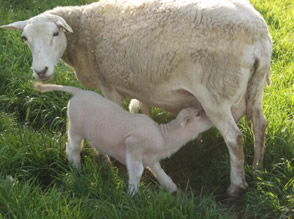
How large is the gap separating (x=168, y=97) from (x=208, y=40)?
2.10 feet

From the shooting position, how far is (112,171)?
3.46 metres

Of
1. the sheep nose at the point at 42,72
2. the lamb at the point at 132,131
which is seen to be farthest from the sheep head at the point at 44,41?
the lamb at the point at 132,131

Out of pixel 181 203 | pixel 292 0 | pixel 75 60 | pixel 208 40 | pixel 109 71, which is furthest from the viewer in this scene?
pixel 292 0

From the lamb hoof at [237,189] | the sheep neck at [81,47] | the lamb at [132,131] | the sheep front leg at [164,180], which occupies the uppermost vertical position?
the sheep neck at [81,47]

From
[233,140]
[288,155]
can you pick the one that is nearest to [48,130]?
[233,140]

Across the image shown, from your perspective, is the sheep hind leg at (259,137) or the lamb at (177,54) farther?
the sheep hind leg at (259,137)

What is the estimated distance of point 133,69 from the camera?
3.64 metres

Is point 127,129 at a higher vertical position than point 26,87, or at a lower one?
higher

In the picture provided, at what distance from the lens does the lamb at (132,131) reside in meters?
3.25

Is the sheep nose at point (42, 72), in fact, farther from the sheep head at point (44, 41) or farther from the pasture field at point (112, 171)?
the pasture field at point (112, 171)

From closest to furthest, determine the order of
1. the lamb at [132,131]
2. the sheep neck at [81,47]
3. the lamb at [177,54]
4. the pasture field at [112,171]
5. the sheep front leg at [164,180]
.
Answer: the pasture field at [112,171] < the lamb at [177,54] < the lamb at [132,131] < the sheep front leg at [164,180] < the sheep neck at [81,47]

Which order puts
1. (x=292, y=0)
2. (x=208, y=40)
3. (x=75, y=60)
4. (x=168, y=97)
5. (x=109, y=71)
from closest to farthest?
(x=208, y=40) → (x=168, y=97) → (x=109, y=71) → (x=75, y=60) → (x=292, y=0)

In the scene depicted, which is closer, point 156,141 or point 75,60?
point 156,141

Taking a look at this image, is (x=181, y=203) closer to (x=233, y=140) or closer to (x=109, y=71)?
(x=233, y=140)
